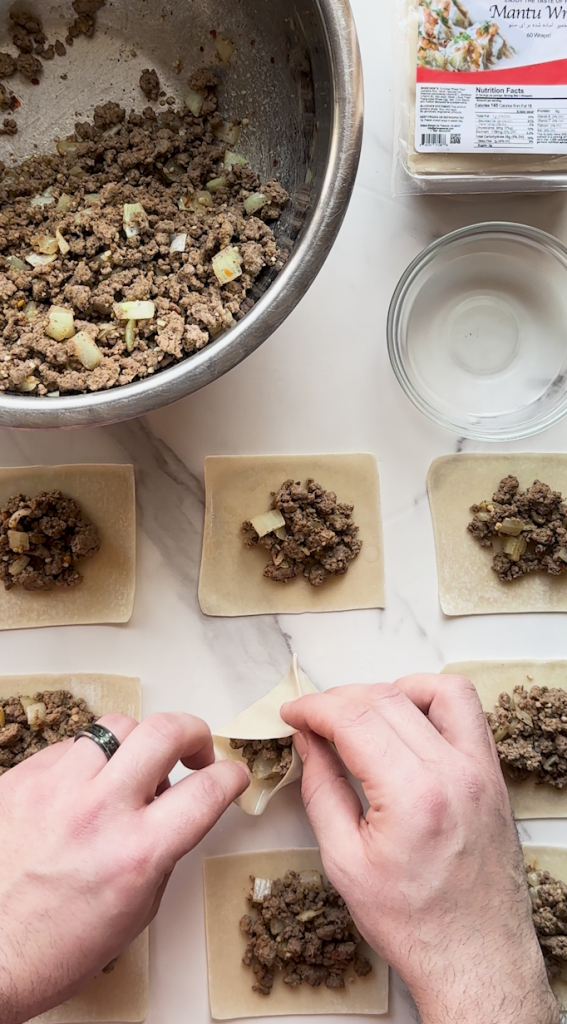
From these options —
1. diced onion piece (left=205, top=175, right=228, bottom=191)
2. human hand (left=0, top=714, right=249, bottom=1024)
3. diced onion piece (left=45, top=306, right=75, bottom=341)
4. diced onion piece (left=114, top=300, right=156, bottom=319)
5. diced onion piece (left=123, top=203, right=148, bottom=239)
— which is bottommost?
human hand (left=0, top=714, right=249, bottom=1024)

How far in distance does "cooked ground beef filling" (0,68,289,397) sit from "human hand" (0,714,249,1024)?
643 mm

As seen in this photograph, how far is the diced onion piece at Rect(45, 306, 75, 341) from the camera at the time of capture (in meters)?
1.39

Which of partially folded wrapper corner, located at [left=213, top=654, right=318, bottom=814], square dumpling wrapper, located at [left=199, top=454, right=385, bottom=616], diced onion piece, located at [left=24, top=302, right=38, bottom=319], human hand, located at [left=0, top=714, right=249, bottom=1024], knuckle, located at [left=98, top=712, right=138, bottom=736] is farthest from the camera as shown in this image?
square dumpling wrapper, located at [left=199, top=454, right=385, bottom=616]

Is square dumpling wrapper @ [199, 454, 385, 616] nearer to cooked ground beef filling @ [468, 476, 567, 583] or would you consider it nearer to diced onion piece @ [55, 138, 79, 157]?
cooked ground beef filling @ [468, 476, 567, 583]

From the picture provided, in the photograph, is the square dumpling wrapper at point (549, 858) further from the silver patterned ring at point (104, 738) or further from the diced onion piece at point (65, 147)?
the diced onion piece at point (65, 147)

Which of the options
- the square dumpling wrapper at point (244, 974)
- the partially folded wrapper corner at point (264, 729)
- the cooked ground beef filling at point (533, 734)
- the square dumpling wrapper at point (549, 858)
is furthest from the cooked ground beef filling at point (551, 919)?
the partially folded wrapper corner at point (264, 729)

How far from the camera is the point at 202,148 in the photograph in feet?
4.93

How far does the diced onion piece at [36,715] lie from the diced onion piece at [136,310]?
0.80 metres

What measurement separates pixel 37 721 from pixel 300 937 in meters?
0.69

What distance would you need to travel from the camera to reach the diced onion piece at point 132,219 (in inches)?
56.7

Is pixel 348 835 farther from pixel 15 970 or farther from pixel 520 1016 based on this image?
pixel 15 970

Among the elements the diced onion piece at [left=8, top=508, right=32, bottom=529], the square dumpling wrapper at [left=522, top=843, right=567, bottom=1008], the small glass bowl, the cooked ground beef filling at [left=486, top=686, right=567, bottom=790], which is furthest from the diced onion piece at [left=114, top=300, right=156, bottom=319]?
the square dumpling wrapper at [left=522, top=843, right=567, bottom=1008]

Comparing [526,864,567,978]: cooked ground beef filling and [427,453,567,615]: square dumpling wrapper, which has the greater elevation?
[427,453,567,615]: square dumpling wrapper

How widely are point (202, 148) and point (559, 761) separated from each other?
1.41 metres
